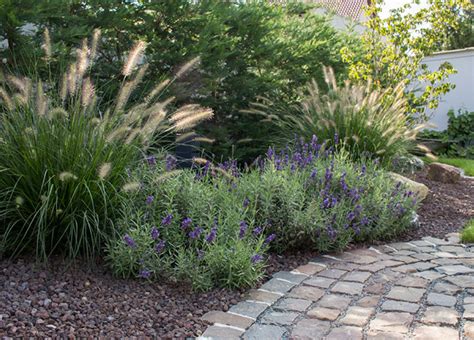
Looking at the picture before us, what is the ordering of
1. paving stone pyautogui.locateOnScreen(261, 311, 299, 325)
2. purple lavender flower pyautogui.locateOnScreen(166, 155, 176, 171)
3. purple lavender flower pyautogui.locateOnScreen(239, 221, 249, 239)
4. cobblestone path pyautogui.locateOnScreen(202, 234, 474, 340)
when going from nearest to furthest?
cobblestone path pyautogui.locateOnScreen(202, 234, 474, 340)
paving stone pyautogui.locateOnScreen(261, 311, 299, 325)
purple lavender flower pyautogui.locateOnScreen(239, 221, 249, 239)
purple lavender flower pyautogui.locateOnScreen(166, 155, 176, 171)

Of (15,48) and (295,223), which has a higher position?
(15,48)

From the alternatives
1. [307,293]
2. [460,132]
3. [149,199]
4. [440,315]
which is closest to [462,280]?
[440,315]

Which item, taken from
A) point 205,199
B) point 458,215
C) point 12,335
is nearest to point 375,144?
point 458,215

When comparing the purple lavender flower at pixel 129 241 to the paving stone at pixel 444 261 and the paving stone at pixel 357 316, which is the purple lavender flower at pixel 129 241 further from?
the paving stone at pixel 444 261

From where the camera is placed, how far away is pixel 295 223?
4062mm

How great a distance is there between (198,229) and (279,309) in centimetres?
69

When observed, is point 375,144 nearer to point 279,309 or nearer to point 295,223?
point 295,223

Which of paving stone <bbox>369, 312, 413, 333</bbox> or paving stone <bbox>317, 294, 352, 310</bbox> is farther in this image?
paving stone <bbox>317, 294, 352, 310</bbox>

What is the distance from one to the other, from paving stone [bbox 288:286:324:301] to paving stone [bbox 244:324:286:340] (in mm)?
463

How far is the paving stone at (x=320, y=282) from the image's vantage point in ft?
11.7

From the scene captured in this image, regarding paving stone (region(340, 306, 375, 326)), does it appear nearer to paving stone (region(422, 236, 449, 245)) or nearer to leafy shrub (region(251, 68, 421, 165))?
paving stone (region(422, 236, 449, 245))

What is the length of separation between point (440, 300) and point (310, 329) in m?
0.89

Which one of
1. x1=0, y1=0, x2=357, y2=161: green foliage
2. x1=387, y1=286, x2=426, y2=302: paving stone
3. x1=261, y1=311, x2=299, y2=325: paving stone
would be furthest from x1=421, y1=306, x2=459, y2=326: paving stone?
x1=0, y1=0, x2=357, y2=161: green foliage

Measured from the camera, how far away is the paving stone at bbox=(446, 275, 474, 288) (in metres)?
3.59
